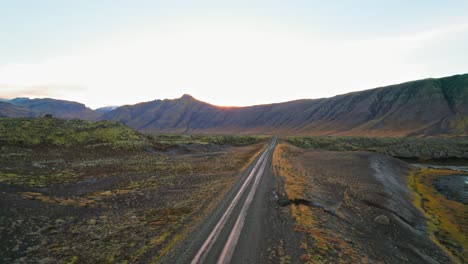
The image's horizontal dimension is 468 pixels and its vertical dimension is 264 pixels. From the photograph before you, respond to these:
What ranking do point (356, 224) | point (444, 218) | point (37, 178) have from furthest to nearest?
1. point (37, 178)
2. point (444, 218)
3. point (356, 224)

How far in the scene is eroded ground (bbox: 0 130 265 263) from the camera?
10.4 meters

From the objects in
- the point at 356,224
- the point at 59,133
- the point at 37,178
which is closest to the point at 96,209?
the point at 37,178

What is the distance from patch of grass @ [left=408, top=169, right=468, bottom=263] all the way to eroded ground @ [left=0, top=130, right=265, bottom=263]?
46.0 ft

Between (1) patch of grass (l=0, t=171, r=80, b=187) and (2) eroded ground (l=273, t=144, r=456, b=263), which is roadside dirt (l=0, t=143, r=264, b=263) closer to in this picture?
(1) patch of grass (l=0, t=171, r=80, b=187)

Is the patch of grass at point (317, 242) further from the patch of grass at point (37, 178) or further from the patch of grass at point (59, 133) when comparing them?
the patch of grass at point (59, 133)

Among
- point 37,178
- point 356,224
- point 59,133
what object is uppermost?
point 59,133

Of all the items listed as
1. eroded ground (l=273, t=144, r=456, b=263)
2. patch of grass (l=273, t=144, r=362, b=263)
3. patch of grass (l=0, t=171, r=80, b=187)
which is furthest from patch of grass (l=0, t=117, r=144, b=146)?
patch of grass (l=273, t=144, r=362, b=263)

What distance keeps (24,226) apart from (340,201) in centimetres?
1906

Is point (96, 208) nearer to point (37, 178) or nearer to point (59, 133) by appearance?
point (37, 178)

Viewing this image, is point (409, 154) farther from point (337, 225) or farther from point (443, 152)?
point (337, 225)

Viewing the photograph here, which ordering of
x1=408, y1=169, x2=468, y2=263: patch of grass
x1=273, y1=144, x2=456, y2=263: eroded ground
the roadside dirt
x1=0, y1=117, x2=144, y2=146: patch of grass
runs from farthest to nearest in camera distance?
x1=0, y1=117, x2=144, y2=146: patch of grass → x1=408, y1=169, x2=468, y2=263: patch of grass → x1=273, y1=144, x2=456, y2=263: eroded ground → the roadside dirt

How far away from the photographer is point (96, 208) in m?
16.1

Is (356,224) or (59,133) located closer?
(356,224)

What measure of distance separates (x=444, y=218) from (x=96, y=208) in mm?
25728
